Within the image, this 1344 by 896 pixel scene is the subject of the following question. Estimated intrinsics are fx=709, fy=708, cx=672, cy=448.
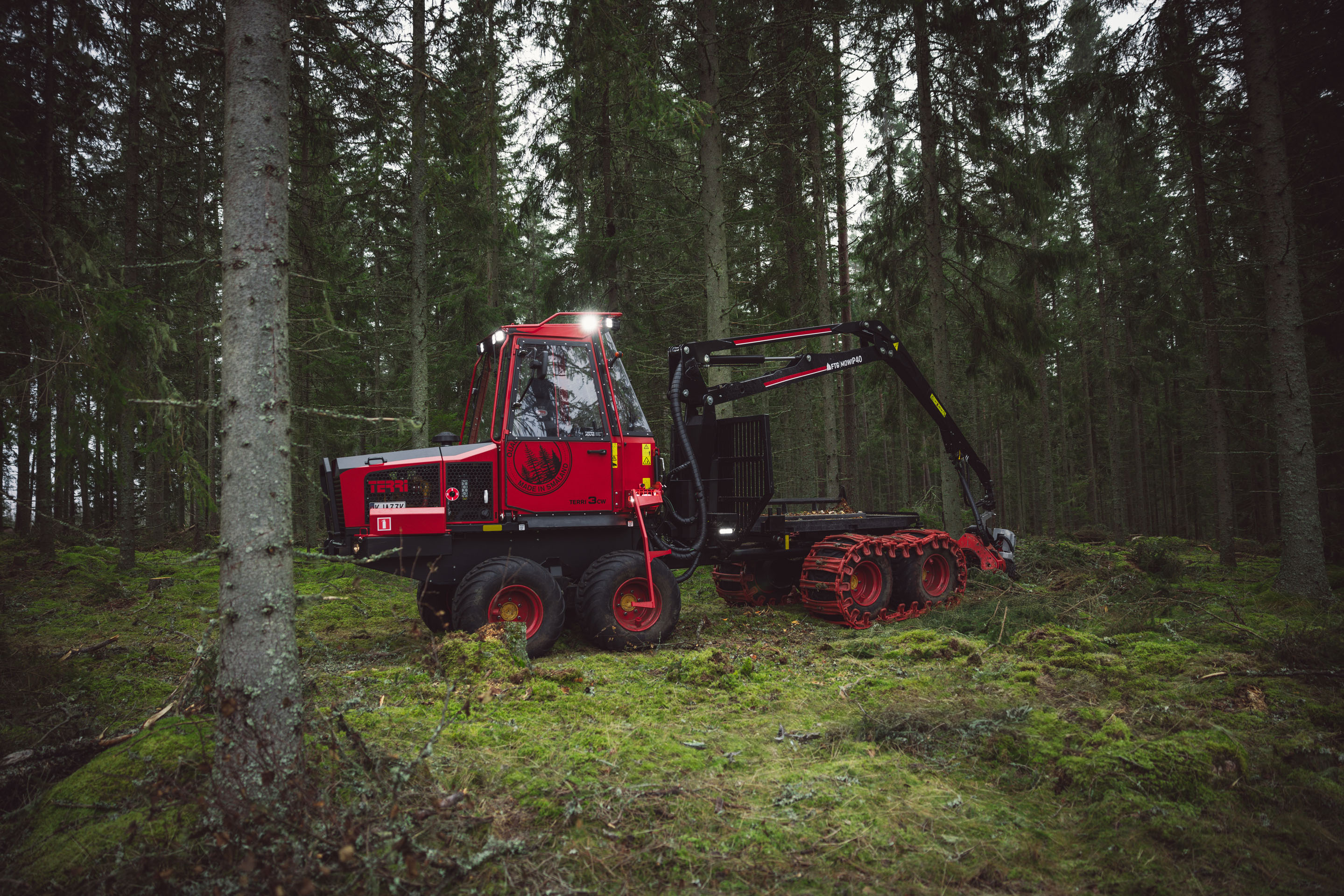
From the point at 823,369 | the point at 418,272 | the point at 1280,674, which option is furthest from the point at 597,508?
the point at 418,272

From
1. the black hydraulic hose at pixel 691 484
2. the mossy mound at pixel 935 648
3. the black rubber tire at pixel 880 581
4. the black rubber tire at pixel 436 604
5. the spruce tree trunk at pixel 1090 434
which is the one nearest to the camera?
the mossy mound at pixel 935 648

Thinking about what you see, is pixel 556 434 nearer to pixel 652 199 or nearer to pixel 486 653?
pixel 486 653

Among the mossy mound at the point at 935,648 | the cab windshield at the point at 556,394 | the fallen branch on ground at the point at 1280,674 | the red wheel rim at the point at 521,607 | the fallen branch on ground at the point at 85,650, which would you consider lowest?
the mossy mound at the point at 935,648

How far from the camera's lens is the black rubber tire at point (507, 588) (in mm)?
6465

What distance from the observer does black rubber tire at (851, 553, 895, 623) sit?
8516 mm

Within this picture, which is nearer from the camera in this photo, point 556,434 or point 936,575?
point 556,434

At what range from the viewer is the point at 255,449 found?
312 centimetres

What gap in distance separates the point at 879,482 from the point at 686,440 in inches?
1566

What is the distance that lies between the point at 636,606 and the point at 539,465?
1741mm

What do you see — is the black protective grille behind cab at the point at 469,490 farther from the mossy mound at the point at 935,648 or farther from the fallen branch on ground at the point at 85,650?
the mossy mound at the point at 935,648

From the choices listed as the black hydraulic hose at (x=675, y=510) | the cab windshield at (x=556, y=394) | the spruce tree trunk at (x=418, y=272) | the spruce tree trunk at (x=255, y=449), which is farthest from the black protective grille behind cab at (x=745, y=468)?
the spruce tree trunk at (x=255, y=449)

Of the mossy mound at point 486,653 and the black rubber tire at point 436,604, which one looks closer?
the mossy mound at point 486,653

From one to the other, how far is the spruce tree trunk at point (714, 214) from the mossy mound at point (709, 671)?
534 centimetres

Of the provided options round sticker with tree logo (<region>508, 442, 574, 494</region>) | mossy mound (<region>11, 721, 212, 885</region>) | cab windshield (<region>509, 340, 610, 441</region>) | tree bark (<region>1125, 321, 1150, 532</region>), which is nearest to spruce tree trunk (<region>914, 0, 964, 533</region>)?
cab windshield (<region>509, 340, 610, 441</region>)
